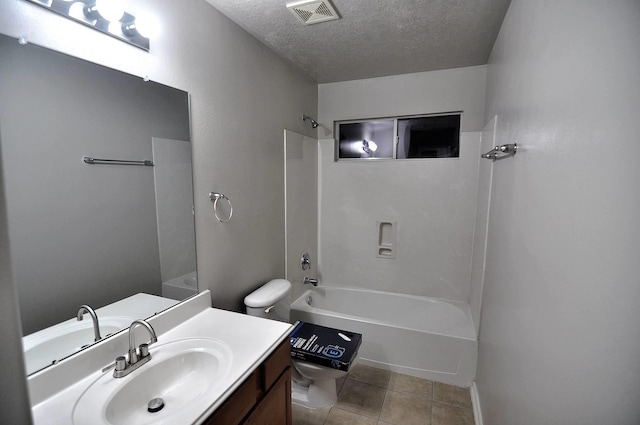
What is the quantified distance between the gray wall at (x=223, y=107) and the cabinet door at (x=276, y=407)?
67cm

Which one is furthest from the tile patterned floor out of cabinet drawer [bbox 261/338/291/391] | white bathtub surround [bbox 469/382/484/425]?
cabinet drawer [bbox 261/338/291/391]

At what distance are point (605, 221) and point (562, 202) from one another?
0.24m

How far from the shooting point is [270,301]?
6.49 ft

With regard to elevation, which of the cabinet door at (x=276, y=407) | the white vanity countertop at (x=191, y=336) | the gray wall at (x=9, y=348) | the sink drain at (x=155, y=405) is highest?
the gray wall at (x=9, y=348)

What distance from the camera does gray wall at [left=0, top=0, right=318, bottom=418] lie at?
1.16 meters

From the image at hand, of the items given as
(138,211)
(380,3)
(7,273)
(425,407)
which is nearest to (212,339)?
(138,211)

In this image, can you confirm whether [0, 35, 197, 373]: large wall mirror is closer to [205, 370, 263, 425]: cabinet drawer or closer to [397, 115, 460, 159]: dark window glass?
[205, 370, 263, 425]: cabinet drawer

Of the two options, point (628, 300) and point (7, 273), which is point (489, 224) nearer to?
point (628, 300)

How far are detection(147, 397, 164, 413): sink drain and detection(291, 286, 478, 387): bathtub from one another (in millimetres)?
1535

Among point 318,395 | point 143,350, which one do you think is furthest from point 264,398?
point 318,395

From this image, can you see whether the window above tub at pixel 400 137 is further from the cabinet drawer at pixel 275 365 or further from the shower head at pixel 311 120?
the cabinet drawer at pixel 275 365

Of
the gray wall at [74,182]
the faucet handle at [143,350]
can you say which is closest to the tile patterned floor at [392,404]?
the faucet handle at [143,350]

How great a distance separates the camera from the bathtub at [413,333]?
2.26 m

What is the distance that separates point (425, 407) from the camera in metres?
2.07
